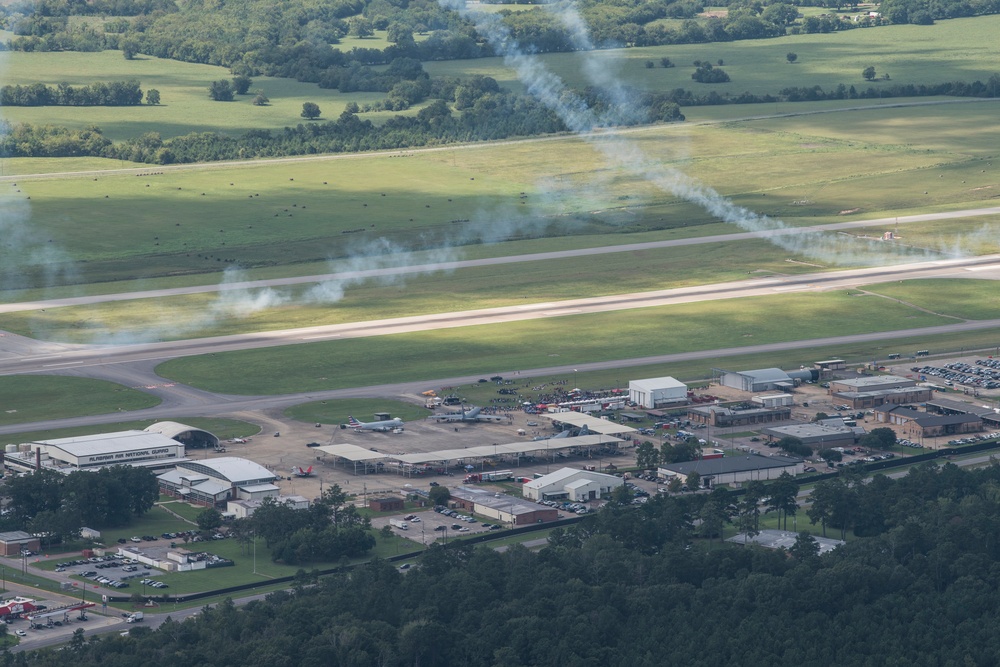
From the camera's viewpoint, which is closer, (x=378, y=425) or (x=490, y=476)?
(x=490, y=476)

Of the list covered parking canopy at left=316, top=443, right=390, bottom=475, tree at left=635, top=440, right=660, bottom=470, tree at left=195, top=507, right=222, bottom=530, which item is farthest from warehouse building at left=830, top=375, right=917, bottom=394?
tree at left=195, top=507, right=222, bottom=530

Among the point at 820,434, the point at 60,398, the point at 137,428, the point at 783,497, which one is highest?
the point at 60,398

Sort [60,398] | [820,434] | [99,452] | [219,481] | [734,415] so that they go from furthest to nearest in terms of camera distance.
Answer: [60,398] → [734,415] → [820,434] → [99,452] → [219,481]

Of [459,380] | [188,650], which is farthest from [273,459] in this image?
[188,650]

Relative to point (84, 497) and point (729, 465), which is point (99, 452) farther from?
point (729, 465)

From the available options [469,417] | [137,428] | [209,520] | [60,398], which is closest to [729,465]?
[469,417]

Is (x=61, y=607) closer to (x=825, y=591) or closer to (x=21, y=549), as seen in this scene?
(x=21, y=549)
